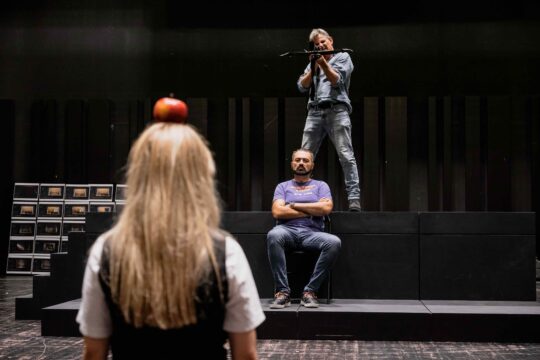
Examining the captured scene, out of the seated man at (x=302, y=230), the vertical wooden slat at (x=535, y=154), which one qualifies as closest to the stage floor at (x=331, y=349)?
the seated man at (x=302, y=230)

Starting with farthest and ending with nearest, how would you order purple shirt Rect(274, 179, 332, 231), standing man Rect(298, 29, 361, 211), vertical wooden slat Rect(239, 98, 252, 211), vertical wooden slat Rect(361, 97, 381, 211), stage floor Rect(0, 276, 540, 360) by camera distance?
vertical wooden slat Rect(239, 98, 252, 211), vertical wooden slat Rect(361, 97, 381, 211), standing man Rect(298, 29, 361, 211), purple shirt Rect(274, 179, 332, 231), stage floor Rect(0, 276, 540, 360)

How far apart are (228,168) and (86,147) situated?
79.1 inches

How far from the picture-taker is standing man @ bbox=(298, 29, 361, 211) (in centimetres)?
557

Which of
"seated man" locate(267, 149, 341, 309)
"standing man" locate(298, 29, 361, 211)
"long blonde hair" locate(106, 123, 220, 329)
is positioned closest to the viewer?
"long blonde hair" locate(106, 123, 220, 329)

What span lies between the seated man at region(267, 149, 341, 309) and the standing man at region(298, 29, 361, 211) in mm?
437

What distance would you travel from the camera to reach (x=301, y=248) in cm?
507

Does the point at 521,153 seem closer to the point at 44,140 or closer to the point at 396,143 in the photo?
the point at 396,143

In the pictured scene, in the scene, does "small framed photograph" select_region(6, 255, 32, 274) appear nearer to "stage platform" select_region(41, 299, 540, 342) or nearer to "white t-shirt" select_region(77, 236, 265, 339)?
"stage platform" select_region(41, 299, 540, 342)

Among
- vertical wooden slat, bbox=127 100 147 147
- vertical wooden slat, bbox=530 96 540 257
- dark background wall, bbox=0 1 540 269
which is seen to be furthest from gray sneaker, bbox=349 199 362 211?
vertical wooden slat, bbox=127 100 147 147

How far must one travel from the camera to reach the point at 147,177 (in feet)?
4.25

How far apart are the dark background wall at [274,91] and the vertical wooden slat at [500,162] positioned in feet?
0.05

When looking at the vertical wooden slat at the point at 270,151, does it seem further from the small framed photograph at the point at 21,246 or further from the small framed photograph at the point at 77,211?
the small framed photograph at the point at 21,246

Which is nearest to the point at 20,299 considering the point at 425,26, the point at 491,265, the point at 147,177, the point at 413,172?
the point at 491,265

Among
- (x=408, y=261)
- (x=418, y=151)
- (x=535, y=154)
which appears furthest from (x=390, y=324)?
(x=535, y=154)
